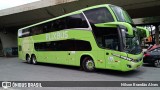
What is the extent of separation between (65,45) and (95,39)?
9.74ft

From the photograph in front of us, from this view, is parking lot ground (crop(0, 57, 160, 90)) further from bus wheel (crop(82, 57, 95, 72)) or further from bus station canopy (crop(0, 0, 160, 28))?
bus station canopy (crop(0, 0, 160, 28))

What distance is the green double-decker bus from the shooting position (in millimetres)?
9609

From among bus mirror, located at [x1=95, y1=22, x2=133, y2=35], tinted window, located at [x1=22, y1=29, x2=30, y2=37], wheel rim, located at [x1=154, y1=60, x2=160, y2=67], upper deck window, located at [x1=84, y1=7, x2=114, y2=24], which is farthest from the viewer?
tinted window, located at [x1=22, y1=29, x2=30, y2=37]

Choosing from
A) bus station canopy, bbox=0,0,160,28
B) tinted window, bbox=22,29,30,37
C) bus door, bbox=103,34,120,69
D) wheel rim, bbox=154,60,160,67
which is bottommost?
wheel rim, bbox=154,60,160,67

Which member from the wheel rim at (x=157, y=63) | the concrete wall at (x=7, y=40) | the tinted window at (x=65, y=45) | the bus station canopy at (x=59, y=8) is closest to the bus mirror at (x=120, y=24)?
the tinted window at (x=65, y=45)

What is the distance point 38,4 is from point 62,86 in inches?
656

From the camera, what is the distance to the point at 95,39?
1070 cm

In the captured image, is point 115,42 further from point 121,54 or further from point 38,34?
point 38,34

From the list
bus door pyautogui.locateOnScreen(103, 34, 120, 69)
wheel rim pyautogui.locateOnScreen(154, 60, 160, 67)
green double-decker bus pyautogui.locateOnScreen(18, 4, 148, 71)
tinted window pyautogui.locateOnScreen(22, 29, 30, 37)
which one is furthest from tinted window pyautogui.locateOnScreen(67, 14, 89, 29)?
tinted window pyautogui.locateOnScreen(22, 29, 30, 37)

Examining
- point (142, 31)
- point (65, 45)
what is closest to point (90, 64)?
point (65, 45)

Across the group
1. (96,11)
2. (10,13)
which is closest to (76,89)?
(96,11)

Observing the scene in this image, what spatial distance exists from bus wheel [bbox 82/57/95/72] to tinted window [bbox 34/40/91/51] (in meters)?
0.67

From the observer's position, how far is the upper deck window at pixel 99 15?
1020 cm

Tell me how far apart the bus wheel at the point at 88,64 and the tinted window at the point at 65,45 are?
67cm
